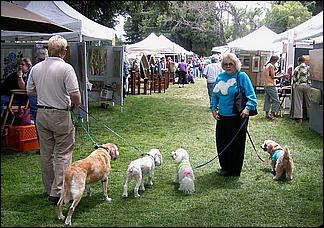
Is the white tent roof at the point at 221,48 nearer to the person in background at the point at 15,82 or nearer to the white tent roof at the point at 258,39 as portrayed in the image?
the white tent roof at the point at 258,39

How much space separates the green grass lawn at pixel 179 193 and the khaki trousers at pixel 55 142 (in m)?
0.23

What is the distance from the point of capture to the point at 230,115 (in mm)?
5422

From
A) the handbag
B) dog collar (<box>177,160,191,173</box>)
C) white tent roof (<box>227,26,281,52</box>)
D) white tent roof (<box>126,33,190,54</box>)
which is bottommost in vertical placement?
dog collar (<box>177,160,191,173</box>)

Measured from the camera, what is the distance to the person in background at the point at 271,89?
10.3 meters

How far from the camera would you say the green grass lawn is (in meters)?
3.29

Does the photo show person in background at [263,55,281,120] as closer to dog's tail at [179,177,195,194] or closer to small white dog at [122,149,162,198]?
small white dog at [122,149,162,198]

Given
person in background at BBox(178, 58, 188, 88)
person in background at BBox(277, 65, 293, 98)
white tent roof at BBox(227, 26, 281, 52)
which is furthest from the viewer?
person in background at BBox(178, 58, 188, 88)

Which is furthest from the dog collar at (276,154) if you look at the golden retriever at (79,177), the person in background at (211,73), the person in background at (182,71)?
the person in background at (182,71)

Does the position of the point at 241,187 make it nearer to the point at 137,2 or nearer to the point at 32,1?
the point at 137,2

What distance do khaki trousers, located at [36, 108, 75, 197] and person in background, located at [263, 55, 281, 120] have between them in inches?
276

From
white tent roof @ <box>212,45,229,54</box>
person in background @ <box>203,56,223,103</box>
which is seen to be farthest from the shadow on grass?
person in background @ <box>203,56,223,103</box>

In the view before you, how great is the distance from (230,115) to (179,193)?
1.14m

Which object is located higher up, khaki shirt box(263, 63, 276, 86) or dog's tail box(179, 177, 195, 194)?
khaki shirt box(263, 63, 276, 86)

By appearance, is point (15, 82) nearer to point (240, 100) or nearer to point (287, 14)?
point (287, 14)
